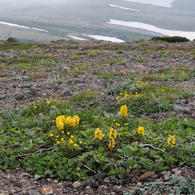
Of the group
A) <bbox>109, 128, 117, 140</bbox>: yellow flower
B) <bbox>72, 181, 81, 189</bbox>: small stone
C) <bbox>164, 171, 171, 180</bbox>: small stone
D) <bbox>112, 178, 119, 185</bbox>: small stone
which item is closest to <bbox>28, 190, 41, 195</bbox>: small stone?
<bbox>72, 181, 81, 189</bbox>: small stone

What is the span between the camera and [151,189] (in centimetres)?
319

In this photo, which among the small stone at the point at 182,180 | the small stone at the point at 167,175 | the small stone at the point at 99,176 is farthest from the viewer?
the small stone at the point at 99,176

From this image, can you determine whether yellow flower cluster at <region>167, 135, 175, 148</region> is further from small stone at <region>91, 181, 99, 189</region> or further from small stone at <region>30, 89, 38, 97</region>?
small stone at <region>30, 89, 38, 97</region>

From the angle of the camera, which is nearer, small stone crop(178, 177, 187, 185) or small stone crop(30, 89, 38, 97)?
small stone crop(178, 177, 187, 185)

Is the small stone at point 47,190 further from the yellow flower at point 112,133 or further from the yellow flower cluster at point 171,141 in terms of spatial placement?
the yellow flower cluster at point 171,141

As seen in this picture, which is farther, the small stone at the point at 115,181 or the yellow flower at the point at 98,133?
the yellow flower at the point at 98,133

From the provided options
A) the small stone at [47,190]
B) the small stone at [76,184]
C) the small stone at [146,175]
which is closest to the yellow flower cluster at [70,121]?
the small stone at [76,184]

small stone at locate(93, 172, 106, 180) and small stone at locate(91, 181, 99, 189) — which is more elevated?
small stone at locate(93, 172, 106, 180)

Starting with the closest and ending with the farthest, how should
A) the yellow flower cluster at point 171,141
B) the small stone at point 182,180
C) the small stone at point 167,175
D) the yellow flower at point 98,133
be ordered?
the small stone at point 182,180, the small stone at point 167,175, the yellow flower cluster at point 171,141, the yellow flower at point 98,133

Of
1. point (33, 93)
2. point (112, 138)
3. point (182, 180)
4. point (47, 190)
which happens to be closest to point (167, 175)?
point (182, 180)

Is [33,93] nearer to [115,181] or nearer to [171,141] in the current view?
[115,181]

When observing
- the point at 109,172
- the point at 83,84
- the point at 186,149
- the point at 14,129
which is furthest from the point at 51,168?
the point at 83,84

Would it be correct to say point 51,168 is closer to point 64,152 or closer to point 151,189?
point 64,152

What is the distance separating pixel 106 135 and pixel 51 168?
130cm
